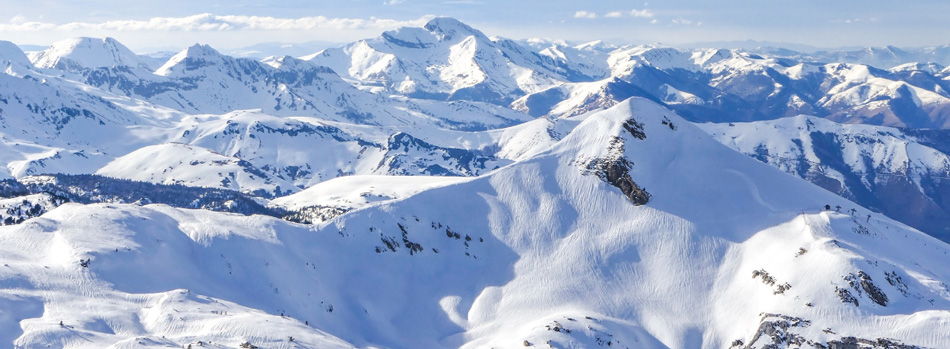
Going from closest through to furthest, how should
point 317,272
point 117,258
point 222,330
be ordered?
1. point 222,330
2. point 117,258
3. point 317,272

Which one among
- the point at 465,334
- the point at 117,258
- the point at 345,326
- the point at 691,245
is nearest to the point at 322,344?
the point at 345,326

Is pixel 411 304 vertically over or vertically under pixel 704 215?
under

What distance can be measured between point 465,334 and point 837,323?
78540 mm

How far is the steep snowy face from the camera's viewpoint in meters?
136

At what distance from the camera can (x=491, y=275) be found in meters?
180

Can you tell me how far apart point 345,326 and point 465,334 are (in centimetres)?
Result: 2729

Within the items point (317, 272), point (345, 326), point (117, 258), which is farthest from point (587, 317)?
point (117, 258)

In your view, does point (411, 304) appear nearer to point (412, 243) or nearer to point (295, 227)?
point (412, 243)

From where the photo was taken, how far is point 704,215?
625ft

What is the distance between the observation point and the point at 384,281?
17338cm

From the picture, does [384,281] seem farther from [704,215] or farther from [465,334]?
[704,215]

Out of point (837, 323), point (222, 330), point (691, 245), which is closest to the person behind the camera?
point (222, 330)

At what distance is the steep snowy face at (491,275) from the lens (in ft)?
445

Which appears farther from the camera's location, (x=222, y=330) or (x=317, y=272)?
(x=317, y=272)
